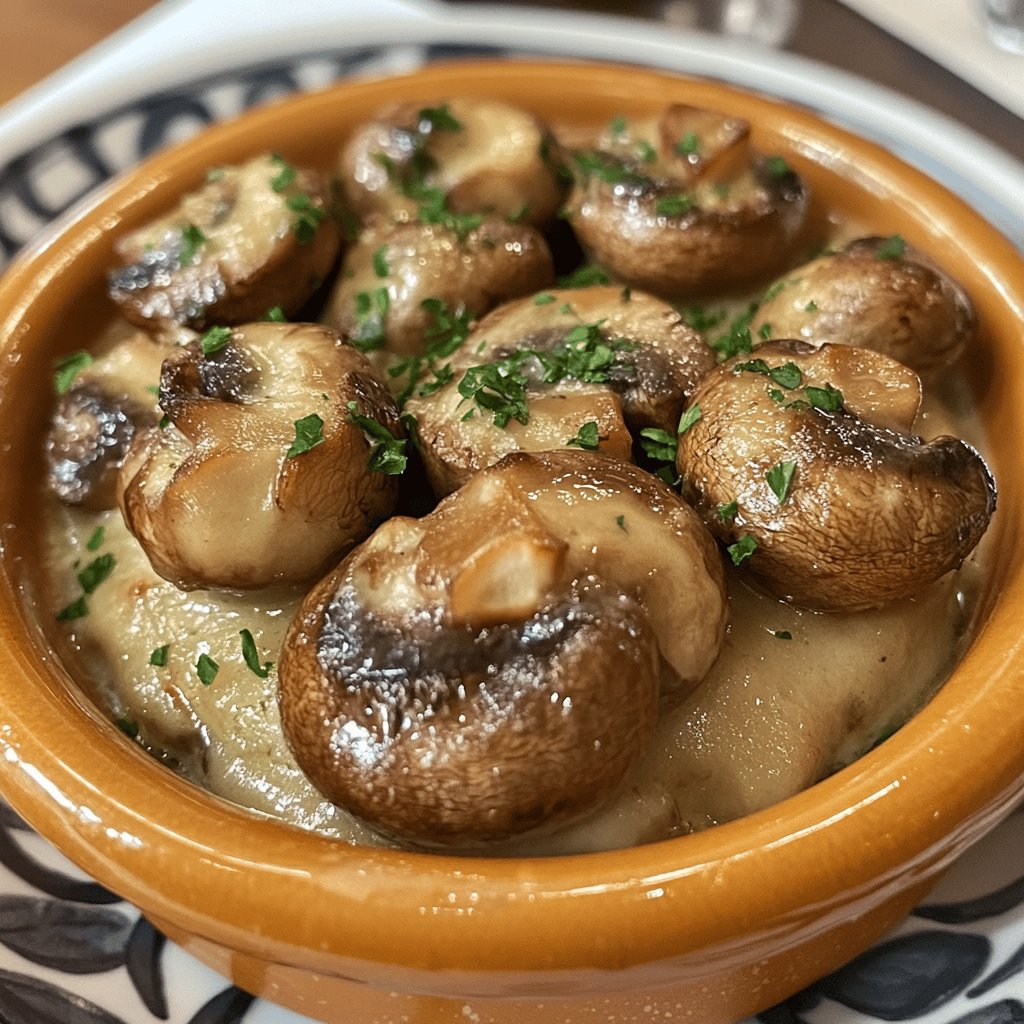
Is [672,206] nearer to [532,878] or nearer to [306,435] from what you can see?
[306,435]

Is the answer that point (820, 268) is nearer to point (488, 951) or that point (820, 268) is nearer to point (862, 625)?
point (862, 625)

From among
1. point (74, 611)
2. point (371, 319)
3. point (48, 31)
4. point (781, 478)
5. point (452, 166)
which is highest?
point (781, 478)

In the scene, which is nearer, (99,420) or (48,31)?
(99,420)

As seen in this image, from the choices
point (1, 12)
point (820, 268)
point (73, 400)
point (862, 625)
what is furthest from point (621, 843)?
point (1, 12)

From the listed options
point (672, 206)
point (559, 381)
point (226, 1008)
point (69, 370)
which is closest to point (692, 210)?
point (672, 206)

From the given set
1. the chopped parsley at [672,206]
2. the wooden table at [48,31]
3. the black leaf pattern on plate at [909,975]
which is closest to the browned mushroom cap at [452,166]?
the chopped parsley at [672,206]

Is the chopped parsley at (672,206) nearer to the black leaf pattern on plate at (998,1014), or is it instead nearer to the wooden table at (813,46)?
the black leaf pattern on plate at (998,1014)

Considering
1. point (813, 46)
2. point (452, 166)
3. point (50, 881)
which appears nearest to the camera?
point (50, 881)
